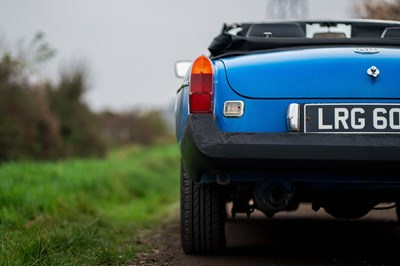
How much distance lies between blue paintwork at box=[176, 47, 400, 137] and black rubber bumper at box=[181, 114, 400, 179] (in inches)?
3.3

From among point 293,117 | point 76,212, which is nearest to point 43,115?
point 76,212

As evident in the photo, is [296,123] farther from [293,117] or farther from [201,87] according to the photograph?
[201,87]

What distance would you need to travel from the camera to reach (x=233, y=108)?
394 cm

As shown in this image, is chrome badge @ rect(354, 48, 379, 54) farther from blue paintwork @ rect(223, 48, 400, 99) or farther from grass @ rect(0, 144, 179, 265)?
grass @ rect(0, 144, 179, 265)

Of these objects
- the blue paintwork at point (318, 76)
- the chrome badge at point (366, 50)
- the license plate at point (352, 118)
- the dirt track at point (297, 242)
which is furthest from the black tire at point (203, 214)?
the chrome badge at point (366, 50)

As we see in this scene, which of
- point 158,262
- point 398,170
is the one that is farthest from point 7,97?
point 398,170

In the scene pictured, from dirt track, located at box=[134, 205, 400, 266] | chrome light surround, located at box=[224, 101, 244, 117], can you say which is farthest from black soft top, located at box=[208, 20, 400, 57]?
dirt track, located at box=[134, 205, 400, 266]

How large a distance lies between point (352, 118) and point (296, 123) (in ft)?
0.94

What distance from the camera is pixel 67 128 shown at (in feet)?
66.7

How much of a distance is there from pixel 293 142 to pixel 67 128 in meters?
17.1

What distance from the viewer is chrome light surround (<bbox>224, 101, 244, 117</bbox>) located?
12.9ft

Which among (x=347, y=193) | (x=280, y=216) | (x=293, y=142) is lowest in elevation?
(x=280, y=216)

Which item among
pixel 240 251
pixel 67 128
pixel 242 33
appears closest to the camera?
pixel 240 251

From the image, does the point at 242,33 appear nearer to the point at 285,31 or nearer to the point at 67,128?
the point at 285,31
